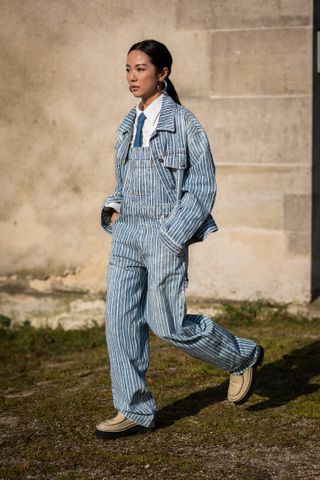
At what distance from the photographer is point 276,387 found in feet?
18.3

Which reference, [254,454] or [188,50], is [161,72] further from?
[188,50]

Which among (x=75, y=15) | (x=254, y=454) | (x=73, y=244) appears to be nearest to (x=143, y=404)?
(x=254, y=454)

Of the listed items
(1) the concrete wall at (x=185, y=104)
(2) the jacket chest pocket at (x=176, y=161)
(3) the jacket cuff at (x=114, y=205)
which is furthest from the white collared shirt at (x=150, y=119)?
(1) the concrete wall at (x=185, y=104)

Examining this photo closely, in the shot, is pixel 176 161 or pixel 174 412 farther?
pixel 174 412

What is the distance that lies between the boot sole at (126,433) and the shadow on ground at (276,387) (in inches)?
5.8

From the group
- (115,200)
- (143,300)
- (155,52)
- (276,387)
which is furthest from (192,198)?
(276,387)

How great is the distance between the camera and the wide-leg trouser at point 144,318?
4523 millimetres

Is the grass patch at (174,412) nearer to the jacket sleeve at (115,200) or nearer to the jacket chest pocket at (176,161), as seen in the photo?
the jacket sleeve at (115,200)

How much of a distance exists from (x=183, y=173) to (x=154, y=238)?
0.35 meters

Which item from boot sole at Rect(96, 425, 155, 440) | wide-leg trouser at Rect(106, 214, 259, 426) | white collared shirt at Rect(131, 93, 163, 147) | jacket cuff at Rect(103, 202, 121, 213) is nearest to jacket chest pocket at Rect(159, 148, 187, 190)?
white collared shirt at Rect(131, 93, 163, 147)

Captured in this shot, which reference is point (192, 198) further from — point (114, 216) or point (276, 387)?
point (276, 387)

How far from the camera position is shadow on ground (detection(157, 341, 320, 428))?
16.9 ft

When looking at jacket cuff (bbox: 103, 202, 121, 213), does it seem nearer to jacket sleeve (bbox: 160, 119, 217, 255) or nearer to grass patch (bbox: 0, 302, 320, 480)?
jacket sleeve (bbox: 160, 119, 217, 255)

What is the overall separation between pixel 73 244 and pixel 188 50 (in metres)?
1.80
